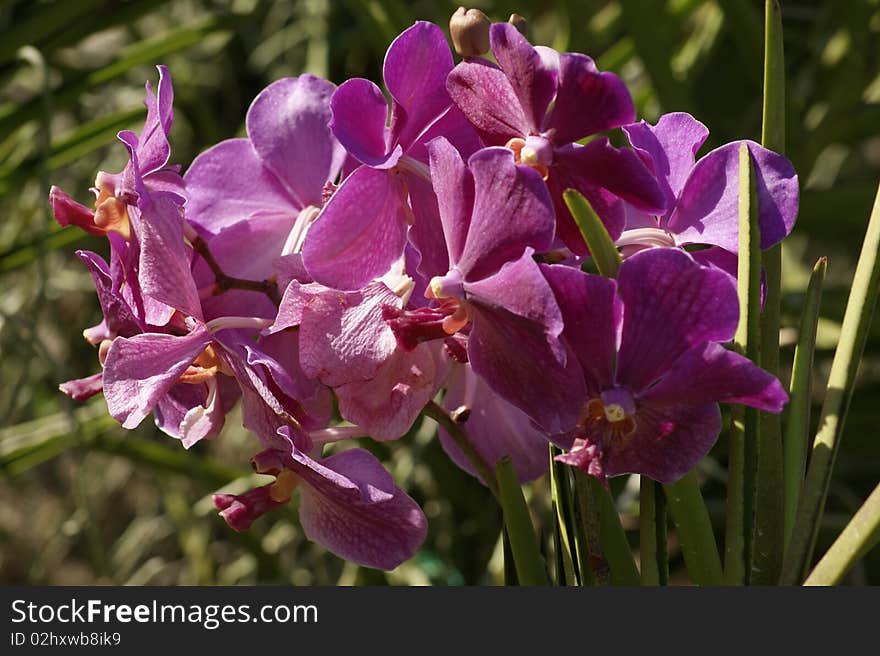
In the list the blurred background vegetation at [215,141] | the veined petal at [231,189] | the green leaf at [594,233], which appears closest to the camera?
the green leaf at [594,233]

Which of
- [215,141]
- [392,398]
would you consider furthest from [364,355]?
[215,141]

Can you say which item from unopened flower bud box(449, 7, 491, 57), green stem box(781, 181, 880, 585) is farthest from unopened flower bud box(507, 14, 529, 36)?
green stem box(781, 181, 880, 585)

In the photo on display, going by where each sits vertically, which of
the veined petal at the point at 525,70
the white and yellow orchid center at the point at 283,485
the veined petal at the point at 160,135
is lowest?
the white and yellow orchid center at the point at 283,485

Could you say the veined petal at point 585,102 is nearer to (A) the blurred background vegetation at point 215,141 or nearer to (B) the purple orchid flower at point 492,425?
(B) the purple orchid flower at point 492,425

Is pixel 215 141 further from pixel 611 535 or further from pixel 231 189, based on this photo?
pixel 611 535

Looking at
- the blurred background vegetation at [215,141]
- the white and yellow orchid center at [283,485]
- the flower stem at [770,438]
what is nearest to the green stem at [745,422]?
the flower stem at [770,438]

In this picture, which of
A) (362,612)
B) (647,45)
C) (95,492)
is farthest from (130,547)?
(362,612)

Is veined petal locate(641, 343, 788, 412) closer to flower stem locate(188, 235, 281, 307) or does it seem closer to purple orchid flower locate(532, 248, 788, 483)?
purple orchid flower locate(532, 248, 788, 483)

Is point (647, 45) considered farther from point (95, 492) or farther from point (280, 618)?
point (95, 492)
